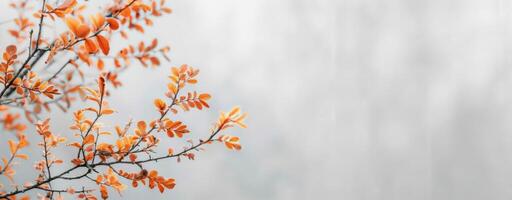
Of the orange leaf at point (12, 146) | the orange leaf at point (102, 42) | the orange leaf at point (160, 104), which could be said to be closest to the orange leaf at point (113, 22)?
the orange leaf at point (102, 42)

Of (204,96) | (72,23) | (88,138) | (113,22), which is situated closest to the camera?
(72,23)

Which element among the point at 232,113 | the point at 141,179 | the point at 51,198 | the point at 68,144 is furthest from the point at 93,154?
the point at 232,113

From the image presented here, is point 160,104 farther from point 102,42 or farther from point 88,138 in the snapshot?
point 102,42

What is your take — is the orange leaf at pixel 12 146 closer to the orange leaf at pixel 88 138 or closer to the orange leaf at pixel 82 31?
the orange leaf at pixel 88 138

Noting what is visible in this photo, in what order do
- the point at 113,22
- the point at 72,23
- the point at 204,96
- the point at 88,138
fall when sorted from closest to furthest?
the point at 72,23
the point at 113,22
the point at 88,138
the point at 204,96

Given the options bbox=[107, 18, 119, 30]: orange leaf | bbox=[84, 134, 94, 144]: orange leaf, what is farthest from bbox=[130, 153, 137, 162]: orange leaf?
bbox=[107, 18, 119, 30]: orange leaf

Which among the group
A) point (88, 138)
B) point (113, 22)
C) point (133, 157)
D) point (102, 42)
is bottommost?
point (133, 157)

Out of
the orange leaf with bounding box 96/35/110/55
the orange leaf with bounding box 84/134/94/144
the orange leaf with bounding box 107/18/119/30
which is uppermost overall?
the orange leaf with bounding box 107/18/119/30

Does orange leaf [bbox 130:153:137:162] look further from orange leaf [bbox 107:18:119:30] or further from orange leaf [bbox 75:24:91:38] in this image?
orange leaf [bbox 75:24:91:38]

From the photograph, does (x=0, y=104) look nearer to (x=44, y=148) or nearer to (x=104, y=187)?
(x=44, y=148)

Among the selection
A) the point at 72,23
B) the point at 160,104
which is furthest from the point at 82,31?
the point at 160,104

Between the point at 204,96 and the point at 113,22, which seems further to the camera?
the point at 204,96

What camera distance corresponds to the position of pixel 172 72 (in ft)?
8.00

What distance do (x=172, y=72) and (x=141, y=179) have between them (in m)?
0.68
